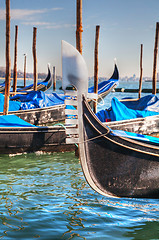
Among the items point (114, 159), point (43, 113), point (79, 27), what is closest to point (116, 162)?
point (114, 159)

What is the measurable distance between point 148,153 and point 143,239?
3.93 ft

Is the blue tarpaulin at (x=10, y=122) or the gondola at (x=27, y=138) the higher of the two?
the blue tarpaulin at (x=10, y=122)

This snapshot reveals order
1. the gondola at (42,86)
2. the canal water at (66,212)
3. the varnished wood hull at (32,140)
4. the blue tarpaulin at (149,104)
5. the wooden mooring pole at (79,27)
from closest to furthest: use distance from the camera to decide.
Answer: the canal water at (66,212) < the wooden mooring pole at (79,27) < the varnished wood hull at (32,140) < the blue tarpaulin at (149,104) < the gondola at (42,86)

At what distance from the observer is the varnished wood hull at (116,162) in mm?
4660

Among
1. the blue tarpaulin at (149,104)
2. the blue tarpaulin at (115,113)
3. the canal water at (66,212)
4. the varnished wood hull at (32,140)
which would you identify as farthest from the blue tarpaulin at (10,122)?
the blue tarpaulin at (149,104)

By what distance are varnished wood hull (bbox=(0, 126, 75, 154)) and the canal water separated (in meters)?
1.83

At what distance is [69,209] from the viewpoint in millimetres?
4871

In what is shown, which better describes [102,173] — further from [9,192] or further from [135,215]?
[9,192]

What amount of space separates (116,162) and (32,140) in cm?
421

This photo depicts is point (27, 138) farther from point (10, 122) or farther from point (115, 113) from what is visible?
point (115, 113)

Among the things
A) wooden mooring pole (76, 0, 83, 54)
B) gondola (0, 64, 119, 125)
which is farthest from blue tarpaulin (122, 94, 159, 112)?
wooden mooring pole (76, 0, 83, 54)

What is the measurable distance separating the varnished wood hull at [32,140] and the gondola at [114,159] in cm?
400

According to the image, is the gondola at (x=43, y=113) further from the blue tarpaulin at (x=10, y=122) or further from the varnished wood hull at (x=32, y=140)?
the varnished wood hull at (x=32, y=140)

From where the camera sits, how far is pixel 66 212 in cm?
476
